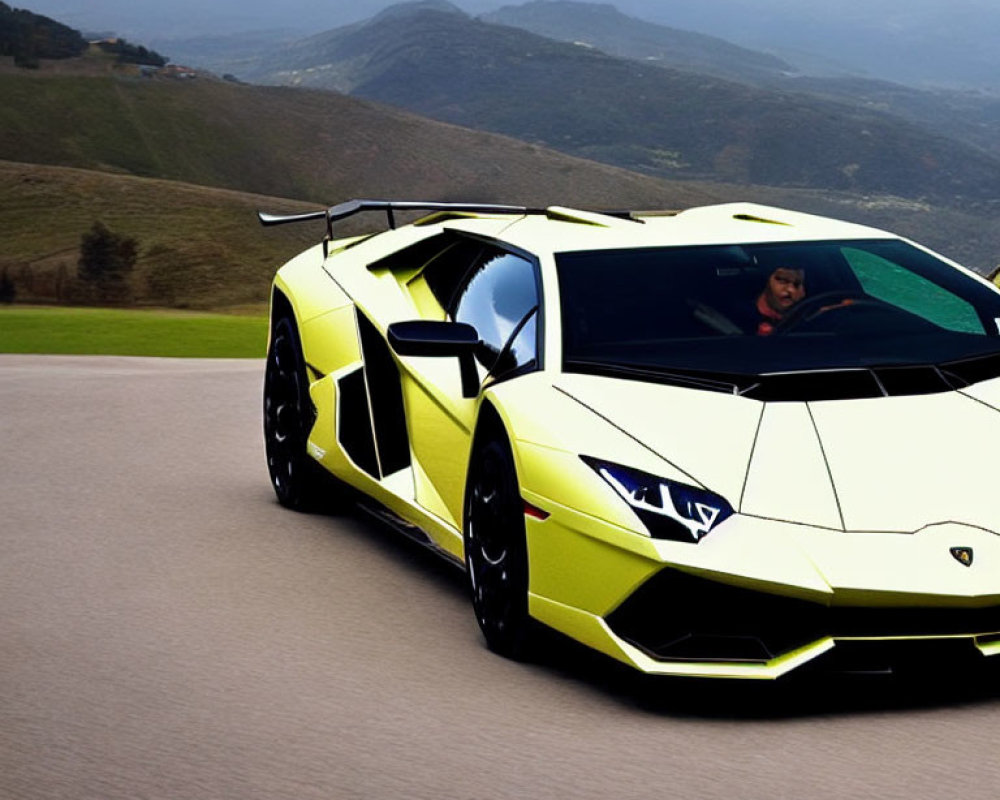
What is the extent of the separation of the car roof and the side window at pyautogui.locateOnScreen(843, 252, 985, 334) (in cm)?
10

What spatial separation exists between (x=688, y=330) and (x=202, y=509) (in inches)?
130

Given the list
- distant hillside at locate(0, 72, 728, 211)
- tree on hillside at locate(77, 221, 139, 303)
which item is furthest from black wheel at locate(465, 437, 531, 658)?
distant hillside at locate(0, 72, 728, 211)

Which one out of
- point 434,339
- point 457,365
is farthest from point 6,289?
point 434,339

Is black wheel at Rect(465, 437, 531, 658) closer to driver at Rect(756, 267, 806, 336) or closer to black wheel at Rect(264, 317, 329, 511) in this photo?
driver at Rect(756, 267, 806, 336)

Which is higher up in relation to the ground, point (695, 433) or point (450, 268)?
point (695, 433)

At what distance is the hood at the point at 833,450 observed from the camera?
4.60m

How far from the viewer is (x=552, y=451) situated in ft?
16.2

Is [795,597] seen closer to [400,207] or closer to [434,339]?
[434,339]

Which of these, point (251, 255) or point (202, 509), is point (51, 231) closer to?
Answer: point (251, 255)

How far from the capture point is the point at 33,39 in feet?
531

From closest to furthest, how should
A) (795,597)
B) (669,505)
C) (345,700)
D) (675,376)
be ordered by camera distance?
(795,597) < (669,505) < (345,700) < (675,376)

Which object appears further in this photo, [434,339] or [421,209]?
[421,209]

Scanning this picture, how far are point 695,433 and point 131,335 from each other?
57.3 ft

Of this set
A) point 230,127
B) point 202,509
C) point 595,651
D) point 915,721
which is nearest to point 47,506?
point 202,509
